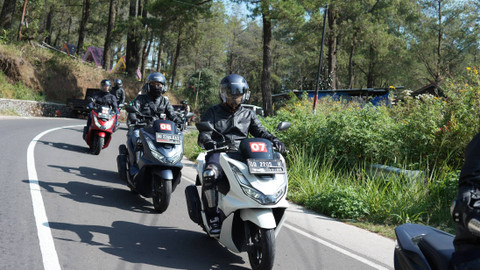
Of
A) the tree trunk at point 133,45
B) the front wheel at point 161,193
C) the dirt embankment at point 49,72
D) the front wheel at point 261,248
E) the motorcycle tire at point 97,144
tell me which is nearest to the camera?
the front wheel at point 261,248

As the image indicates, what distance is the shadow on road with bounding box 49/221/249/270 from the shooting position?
4.84m

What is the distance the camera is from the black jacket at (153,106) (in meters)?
8.69

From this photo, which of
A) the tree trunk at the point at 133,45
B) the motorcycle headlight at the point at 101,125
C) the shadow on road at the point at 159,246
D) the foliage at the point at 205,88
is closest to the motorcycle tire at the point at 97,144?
the motorcycle headlight at the point at 101,125

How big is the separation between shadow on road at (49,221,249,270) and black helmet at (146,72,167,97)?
3.17 meters

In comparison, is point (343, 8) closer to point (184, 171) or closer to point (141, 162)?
point (184, 171)

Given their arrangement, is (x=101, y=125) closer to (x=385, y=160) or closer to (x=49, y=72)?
(x=385, y=160)

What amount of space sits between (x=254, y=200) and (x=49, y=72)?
3265 cm

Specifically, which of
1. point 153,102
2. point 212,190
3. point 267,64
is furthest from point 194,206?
point 267,64

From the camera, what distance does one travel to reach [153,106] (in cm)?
873

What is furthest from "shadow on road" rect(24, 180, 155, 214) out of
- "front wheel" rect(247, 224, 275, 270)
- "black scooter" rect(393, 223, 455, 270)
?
"black scooter" rect(393, 223, 455, 270)

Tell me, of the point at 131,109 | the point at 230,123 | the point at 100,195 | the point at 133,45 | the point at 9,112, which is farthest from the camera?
the point at 133,45

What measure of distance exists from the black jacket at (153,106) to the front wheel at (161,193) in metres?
2.05

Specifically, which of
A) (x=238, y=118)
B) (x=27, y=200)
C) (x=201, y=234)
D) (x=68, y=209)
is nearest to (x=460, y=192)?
(x=238, y=118)

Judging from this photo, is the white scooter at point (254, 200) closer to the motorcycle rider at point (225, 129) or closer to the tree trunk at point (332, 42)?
the motorcycle rider at point (225, 129)
